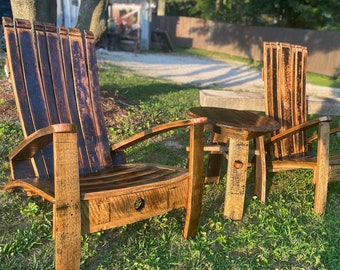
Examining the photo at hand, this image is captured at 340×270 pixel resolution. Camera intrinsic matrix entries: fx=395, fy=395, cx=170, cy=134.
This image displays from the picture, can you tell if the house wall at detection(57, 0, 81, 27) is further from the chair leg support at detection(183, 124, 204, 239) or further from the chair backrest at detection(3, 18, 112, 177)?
the chair leg support at detection(183, 124, 204, 239)

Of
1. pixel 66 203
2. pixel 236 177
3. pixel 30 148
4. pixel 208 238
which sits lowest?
pixel 208 238

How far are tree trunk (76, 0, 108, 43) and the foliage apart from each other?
1386 cm

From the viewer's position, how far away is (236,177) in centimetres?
298

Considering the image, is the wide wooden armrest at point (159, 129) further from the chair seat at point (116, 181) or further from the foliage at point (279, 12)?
the foliage at point (279, 12)

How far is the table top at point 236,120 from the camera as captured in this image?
282 cm

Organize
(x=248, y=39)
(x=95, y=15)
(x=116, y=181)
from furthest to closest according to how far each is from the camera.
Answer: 1. (x=248, y=39)
2. (x=95, y=15)
3. (x=116, y=181)

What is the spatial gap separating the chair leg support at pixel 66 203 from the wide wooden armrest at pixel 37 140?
3 cm

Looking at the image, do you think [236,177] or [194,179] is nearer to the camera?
[194,179]

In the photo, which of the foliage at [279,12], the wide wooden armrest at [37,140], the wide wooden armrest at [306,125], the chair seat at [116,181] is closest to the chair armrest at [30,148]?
the wide wooden armrest at [37,140]

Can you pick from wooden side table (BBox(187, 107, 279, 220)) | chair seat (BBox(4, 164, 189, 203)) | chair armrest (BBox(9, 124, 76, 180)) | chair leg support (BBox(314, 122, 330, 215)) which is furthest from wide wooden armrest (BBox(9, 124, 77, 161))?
chair leg support (BBox(314, 122, 330, 215))

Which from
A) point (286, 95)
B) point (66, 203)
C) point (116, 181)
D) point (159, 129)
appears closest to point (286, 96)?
point (286, 95)

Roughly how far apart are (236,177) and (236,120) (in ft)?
1.53

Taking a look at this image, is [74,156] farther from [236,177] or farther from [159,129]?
[236,177]

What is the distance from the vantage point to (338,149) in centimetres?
488
